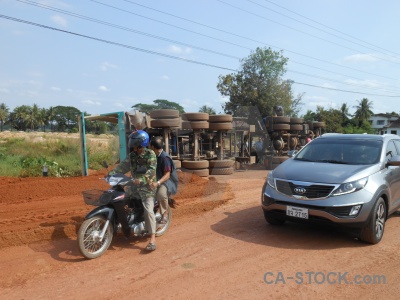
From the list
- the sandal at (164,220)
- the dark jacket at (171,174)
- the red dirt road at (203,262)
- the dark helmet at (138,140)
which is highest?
the dark helmet at (138,140)

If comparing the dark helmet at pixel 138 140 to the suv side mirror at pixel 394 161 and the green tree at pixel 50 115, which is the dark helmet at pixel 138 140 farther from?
the green tree at pixel 50 115

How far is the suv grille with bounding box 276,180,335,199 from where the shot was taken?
15.8 ft

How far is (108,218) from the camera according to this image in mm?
4570

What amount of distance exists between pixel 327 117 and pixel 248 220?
5061cm

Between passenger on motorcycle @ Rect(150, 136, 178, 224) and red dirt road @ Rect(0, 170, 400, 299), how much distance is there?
674mm

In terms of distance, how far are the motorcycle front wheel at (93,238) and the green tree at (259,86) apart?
28.8 m

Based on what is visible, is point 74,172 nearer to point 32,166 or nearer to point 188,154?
point 32,166

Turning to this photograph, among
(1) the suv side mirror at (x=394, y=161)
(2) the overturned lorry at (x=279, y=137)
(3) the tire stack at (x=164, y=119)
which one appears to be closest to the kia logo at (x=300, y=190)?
(1) the suv side mirror at (x=394, y=161)

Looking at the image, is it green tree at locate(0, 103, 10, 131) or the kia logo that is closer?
the kia logo

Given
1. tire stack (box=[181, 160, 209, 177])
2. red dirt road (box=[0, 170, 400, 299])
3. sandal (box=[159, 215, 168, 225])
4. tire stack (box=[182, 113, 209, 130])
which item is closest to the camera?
red dirt road (box=[0, 170, 400, 299])

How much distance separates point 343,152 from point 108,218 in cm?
412

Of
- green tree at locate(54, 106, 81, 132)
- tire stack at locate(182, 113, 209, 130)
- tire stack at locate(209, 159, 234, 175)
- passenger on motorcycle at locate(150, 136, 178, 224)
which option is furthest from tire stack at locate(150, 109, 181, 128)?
green tree at locate(54, 106, 81, 132)

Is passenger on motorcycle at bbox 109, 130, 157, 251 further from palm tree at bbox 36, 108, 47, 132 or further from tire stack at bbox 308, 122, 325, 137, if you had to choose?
palm tree at bbox 36, 108, 47, 132

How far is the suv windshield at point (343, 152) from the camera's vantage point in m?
5.57
